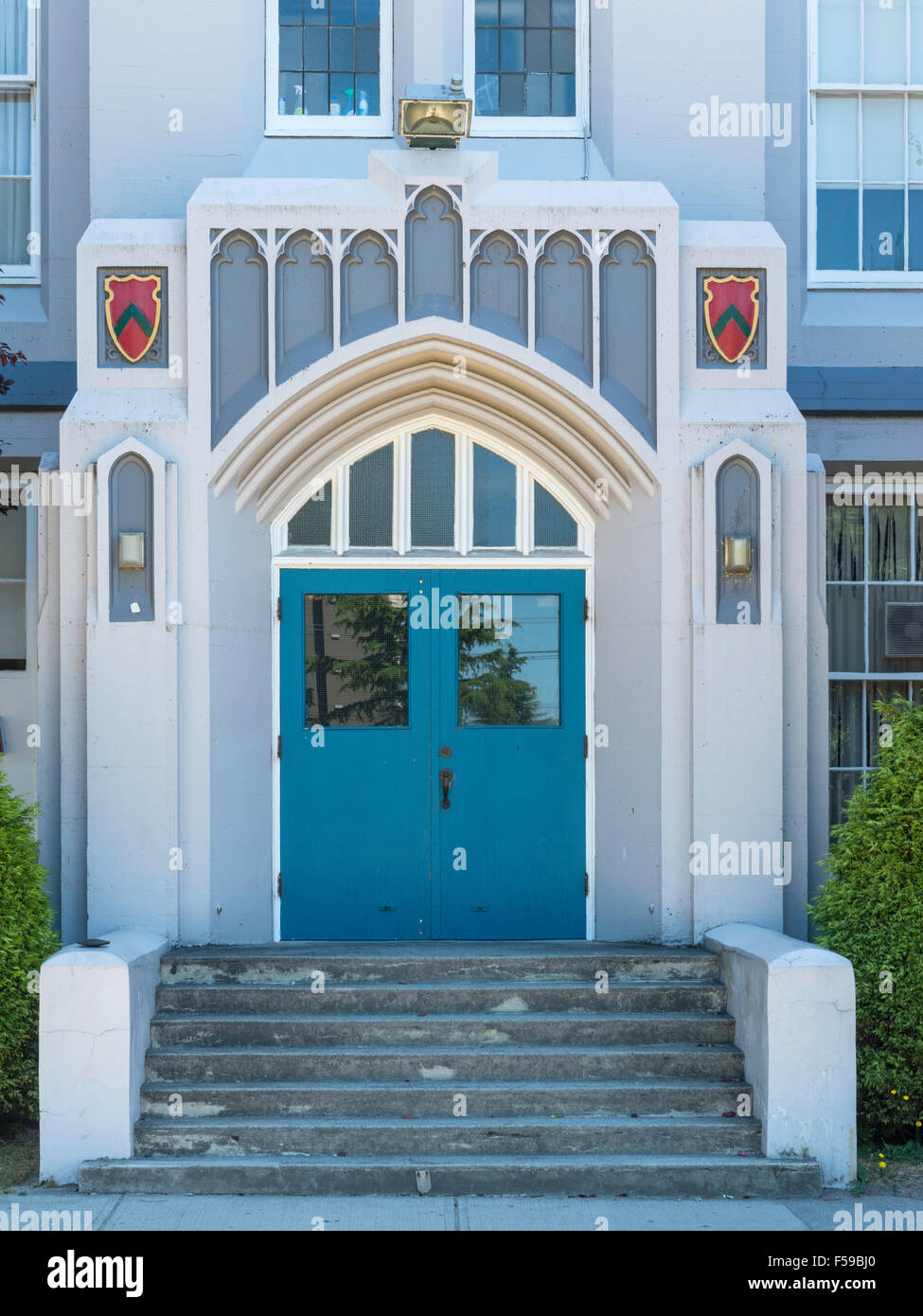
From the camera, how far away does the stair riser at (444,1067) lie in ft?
23.2

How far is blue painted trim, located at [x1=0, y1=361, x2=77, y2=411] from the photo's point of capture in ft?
30.1

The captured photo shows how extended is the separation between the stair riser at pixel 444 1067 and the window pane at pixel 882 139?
6133 millimetres

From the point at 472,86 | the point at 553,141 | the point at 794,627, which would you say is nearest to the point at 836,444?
the point at 794,627

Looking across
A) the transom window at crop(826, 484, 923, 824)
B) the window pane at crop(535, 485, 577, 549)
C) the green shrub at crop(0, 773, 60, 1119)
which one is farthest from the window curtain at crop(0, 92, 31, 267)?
the transom window at crop(826, 484, 923, 824)

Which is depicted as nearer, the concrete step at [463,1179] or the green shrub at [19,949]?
the concrete step at [463,1179]

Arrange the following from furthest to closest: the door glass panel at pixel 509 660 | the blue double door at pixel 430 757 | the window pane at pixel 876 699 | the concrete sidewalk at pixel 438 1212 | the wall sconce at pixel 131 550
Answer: the window pane at pixel 876 699 → the door glass panel at pixel 509 660 → the blue double door at pixel 430 757 → the wall sconce at pixel 131 550 → the concrete sidewalk at pixel 438 1212

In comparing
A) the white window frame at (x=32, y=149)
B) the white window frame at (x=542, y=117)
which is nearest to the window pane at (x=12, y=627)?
the white window frame at (x=32, y=149)

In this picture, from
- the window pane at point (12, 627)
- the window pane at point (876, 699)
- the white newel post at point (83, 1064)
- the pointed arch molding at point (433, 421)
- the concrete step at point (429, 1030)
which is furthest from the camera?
the window pane at point (876, 699)

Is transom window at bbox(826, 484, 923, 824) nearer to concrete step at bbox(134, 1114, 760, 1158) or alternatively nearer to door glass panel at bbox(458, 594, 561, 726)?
door glass panel at bbox(458, 594, 561, 726)

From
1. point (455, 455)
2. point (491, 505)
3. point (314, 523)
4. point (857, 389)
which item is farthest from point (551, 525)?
point (857, 389)

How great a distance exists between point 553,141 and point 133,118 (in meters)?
2.65

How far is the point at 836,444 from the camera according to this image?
9.42 meters

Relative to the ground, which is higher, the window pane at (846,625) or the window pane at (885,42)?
the window pane at (885,42)

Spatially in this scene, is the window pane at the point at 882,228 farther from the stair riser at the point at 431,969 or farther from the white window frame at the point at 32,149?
the white window frame at the point at 32,149
